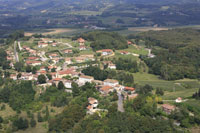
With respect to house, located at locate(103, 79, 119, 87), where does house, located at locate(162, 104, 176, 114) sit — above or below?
above

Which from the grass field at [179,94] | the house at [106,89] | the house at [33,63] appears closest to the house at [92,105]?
the house at [106,89]

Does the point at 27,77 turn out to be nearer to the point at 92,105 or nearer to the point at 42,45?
the point at 92,105

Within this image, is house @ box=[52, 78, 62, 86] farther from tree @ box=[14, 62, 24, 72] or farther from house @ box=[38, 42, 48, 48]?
house @ box=[38, 42, 48, 48]

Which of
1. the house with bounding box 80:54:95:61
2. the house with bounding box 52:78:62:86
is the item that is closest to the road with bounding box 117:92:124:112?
the house with bounding box 52:78:62:86

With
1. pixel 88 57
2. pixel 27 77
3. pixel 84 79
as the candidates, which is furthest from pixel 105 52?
pixel 27 77

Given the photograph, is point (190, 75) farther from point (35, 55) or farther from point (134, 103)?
point (35, 55)

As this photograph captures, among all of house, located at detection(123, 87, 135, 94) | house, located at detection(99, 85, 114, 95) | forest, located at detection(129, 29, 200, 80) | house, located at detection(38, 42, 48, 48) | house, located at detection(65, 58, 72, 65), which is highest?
house, located at detection(38, 42, 48, 48)

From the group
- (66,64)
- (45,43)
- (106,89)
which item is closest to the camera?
(106,89)

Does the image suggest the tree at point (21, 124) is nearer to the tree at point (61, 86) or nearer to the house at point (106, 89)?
the tree at point (61, 86)
